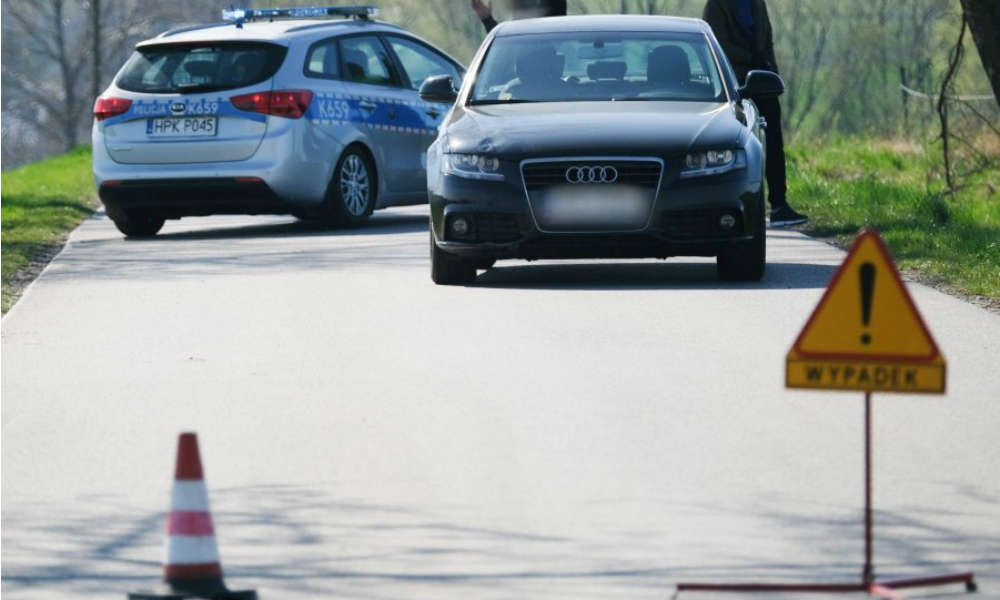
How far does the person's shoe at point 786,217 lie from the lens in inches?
664

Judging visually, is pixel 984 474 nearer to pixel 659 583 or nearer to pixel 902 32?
pixel 659 583

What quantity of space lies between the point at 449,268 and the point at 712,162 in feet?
5.35

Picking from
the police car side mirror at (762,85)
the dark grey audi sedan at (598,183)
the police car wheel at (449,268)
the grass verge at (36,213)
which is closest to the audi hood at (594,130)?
the dark grey audi sedan at (598,183)

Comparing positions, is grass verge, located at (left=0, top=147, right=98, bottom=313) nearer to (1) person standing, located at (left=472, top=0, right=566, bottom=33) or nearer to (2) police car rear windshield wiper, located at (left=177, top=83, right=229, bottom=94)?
(2) police car rear windshield wiper, located at (left=177, top=83, right=229, bottom=94)

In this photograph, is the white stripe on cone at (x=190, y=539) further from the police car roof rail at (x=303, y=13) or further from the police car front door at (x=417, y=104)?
the police car roof rail at (x=303, y=13)

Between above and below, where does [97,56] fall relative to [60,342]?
below

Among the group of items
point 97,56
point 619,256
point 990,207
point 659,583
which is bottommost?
point 97,56

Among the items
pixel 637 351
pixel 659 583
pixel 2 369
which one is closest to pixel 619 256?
pixel 637 351

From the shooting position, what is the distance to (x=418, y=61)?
60.6ft

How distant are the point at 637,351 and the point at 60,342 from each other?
9.03 ft

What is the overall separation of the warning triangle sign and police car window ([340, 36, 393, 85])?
473 inches

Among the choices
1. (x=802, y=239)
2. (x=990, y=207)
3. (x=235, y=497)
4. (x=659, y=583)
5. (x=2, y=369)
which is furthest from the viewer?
(x=990, y=207)

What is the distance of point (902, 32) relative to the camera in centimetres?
4231

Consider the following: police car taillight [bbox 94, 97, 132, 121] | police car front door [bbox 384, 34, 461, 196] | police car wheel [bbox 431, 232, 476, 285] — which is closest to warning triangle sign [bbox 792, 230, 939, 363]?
police car wheel [bbox 431, 232, 476, 285]
